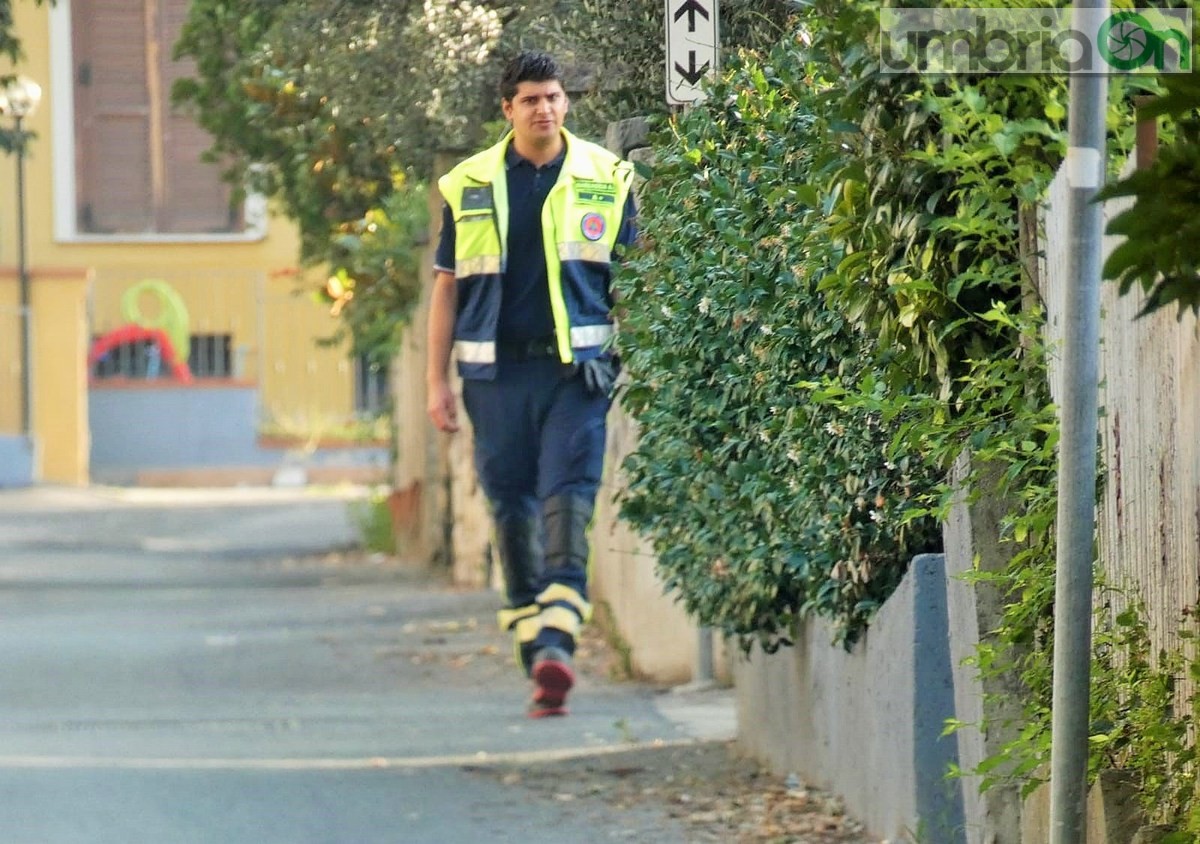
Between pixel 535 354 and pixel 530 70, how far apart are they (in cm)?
118

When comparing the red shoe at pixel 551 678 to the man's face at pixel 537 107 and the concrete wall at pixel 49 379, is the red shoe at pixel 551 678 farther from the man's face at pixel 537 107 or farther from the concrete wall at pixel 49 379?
the concrete wall at pixel 49 379

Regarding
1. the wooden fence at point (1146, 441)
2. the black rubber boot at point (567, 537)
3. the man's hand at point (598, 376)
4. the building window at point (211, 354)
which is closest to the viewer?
the wooden fence at point (1146, 441)

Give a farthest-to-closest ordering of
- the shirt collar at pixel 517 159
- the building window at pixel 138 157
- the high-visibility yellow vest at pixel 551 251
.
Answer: the building window at pixel 138 157
the shirt collar at pixel 517 159
the high-visibility yellow vest at pixel 551 251

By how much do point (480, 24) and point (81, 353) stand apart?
22.7m

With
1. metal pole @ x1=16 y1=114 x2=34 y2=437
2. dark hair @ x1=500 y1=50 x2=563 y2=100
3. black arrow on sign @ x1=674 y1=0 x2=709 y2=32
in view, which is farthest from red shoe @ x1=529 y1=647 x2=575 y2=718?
metal pole @ x1=16 y1=114 x2=34 y2=437

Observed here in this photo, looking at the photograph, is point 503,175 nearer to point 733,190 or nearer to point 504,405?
point 504,405

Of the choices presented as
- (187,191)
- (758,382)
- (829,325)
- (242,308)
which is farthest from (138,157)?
(829,325)

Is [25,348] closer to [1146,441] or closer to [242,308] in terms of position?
[242,308]

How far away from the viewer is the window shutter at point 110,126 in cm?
3238

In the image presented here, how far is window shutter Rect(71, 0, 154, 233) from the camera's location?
32.4 metres

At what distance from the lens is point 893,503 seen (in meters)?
4.70

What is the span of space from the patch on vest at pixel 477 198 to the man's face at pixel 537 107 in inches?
17.0

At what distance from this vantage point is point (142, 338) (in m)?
31.3

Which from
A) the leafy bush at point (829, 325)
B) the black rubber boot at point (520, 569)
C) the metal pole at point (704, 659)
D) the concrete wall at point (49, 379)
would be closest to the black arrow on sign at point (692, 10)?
the leafy bush at point (829, 325)
